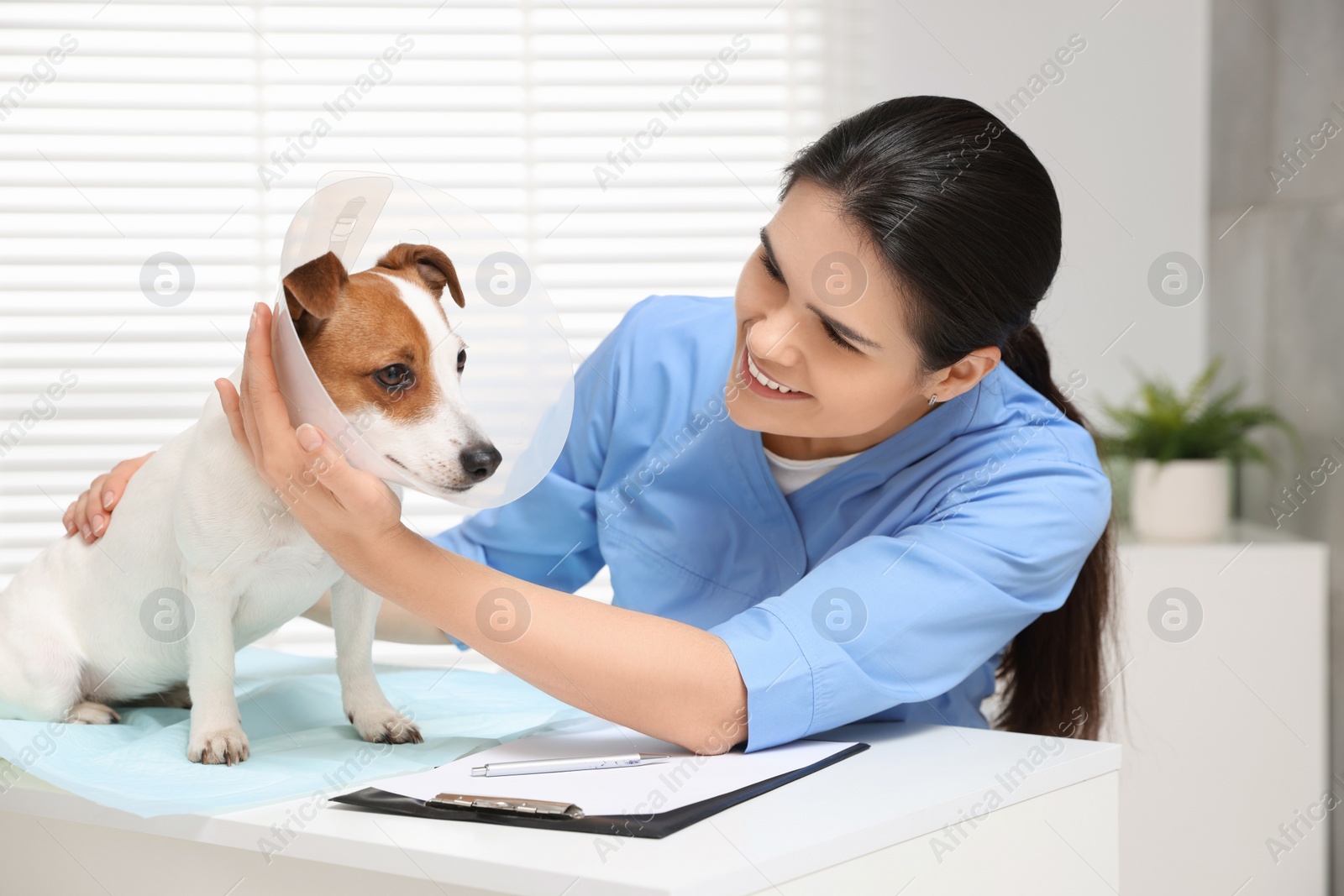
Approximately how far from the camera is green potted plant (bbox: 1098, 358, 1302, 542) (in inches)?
86.7

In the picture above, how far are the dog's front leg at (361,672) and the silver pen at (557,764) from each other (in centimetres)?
14

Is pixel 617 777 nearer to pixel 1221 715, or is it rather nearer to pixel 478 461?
pixel 478 461

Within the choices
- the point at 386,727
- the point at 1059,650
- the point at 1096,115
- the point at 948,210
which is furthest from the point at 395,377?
the point at 1096,115

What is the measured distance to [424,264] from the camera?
1.00 metres

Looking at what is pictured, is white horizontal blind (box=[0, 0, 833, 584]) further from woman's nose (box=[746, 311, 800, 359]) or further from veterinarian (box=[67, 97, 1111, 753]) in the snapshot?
woman's nose (box=[746, 311, 800, 359])

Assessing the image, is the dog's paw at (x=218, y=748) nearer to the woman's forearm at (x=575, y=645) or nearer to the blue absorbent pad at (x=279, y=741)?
the blue absorbent pad at (x=279, y=741)

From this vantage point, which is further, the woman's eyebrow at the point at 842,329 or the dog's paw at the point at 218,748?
the woman's eyebrow at the point at 842,329

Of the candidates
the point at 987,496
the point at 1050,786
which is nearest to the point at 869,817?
the point at 1050,786

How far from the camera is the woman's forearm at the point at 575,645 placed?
89 centimetres

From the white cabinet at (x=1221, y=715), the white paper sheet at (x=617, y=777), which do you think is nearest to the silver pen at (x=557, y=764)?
the white paper sheet at (x=617, y=777)

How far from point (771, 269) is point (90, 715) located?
0.78 metres

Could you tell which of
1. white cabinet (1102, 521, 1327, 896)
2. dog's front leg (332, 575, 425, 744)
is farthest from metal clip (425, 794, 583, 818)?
white cabinet (1102, 521, 1327, 896)

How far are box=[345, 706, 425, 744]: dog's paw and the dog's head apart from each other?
0.78 feet

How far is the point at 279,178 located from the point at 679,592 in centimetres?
165
